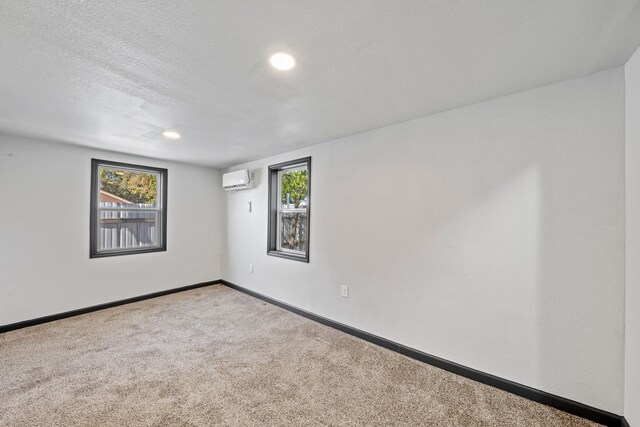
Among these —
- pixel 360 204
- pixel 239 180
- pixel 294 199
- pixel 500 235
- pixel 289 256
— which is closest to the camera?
pixel 500 235

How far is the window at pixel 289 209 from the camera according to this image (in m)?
3.68

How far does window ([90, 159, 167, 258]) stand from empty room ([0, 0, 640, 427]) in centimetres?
15

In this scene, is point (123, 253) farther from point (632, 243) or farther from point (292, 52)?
point (632, 243)

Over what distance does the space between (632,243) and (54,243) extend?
5.33 meters

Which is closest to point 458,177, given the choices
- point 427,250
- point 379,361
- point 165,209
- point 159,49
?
point 427,250

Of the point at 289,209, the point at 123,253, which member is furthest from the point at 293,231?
the point at 123,253

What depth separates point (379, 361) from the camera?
2385 millimetres

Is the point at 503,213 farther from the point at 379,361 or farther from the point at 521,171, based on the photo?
the point at 379,361

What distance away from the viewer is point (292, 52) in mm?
1478

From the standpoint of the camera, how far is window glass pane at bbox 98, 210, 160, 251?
379cm

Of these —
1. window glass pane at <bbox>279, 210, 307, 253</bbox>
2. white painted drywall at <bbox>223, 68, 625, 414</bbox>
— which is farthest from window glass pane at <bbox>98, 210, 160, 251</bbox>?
white painted drywall at <bbox>223, 68, 625, 414</bbox>

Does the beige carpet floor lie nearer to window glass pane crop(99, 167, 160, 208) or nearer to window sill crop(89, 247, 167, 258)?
window sill crop(89, 247, 167, 258)

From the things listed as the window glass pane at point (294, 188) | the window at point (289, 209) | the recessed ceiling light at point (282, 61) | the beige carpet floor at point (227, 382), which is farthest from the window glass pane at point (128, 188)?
the recessed ceiling light at point (282, 61)

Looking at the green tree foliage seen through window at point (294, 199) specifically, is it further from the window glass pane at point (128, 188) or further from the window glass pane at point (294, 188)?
the window glass pane at point (128, 188)
